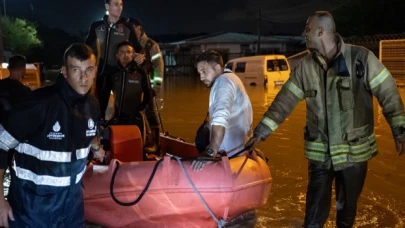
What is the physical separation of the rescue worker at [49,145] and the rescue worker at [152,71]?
2.66 metres

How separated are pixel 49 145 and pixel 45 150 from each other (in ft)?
0.11

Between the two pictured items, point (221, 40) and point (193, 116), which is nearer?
point (193, 116)

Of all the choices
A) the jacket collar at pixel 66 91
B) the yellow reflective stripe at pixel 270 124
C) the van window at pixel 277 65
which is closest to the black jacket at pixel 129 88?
the yellow reflective stripe at pixel 270 124

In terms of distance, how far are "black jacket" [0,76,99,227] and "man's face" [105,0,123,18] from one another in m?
2.95

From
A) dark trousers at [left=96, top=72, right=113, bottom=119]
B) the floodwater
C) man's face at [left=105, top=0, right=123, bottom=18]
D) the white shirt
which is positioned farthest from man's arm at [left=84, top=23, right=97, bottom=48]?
the floodwater

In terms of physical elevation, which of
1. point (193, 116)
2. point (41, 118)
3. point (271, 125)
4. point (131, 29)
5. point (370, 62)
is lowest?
point (193, 116)

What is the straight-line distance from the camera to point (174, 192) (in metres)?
3.69

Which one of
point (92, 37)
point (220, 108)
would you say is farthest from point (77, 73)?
point (92, 37)

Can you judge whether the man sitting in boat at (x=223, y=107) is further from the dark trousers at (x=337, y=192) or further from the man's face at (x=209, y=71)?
the dark trousers at (x=337, y=192)

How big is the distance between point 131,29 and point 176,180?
2645mm

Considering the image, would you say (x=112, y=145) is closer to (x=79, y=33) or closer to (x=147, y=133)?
(x=147, y=133)

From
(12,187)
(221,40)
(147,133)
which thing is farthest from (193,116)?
(221,40)

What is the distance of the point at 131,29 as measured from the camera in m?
5.68

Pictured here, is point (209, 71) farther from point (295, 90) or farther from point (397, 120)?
point (397, 120)
